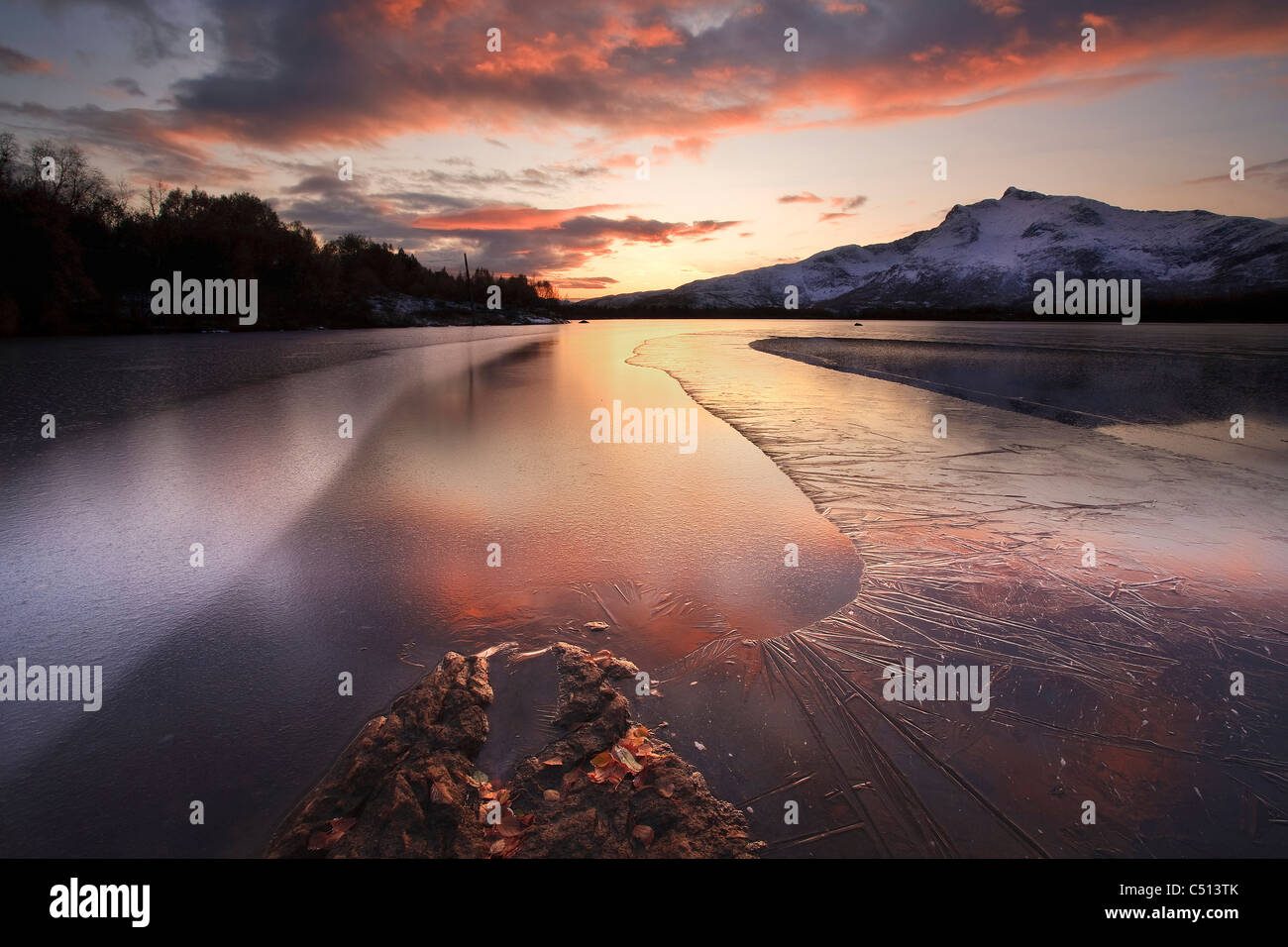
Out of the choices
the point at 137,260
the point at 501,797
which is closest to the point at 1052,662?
the point at 501,797

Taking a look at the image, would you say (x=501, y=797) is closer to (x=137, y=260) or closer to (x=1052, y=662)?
(x=1052, y=662)

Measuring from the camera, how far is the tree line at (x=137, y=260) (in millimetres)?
38125

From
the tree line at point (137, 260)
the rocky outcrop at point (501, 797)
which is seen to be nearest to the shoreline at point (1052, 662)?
the rocky outcrop at point (501, 797)

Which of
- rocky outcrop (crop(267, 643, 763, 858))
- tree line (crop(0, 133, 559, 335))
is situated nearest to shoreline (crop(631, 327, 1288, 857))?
rocky outcrop (crop(267, 643, 763, 858))

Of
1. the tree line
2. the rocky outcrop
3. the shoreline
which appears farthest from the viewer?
the tree line

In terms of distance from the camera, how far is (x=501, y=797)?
2383mm

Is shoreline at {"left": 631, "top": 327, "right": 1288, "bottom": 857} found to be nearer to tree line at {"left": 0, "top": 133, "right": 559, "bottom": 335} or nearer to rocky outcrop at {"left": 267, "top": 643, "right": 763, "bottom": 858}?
rocky outcrop at {"left": 267, "top": 643, "right": 763, "bottom": 858}

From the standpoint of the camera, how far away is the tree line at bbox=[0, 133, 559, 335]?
38.1 m

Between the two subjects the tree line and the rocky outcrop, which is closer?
the rocky outcrop

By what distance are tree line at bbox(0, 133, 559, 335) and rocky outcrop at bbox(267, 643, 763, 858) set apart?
A: 52.1 metres

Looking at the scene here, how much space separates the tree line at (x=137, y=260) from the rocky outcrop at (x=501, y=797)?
52146 millimetres

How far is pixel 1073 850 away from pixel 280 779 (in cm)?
332
